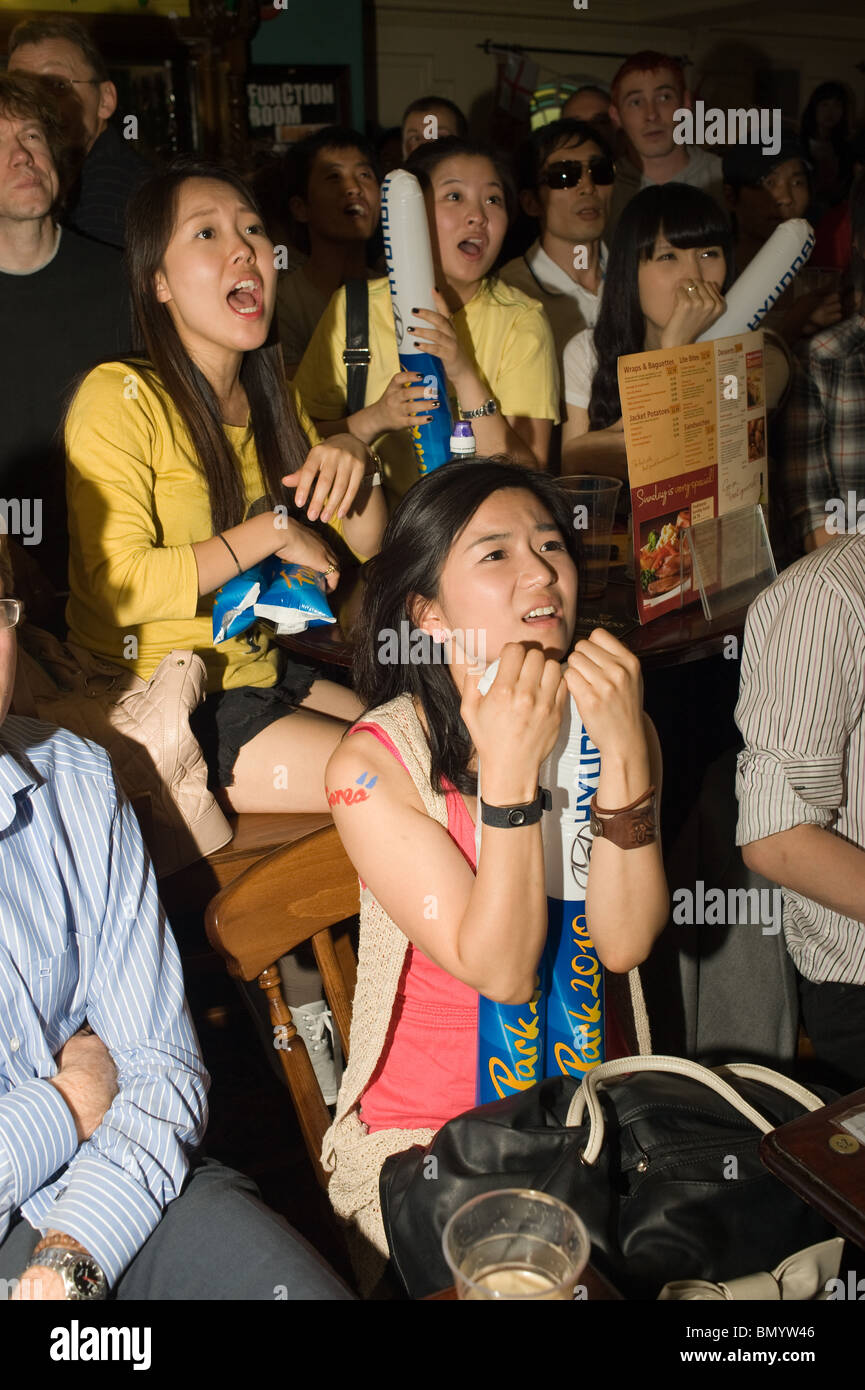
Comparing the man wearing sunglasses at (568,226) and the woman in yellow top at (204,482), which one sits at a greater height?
the man wearing sunglasses at (568,226)

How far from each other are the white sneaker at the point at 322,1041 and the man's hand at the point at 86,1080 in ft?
2.29

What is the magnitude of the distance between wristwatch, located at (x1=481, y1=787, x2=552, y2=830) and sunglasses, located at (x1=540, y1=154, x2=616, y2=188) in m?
2.42

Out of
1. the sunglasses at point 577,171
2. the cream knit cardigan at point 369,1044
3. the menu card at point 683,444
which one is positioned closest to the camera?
the cream knit cardigan at point 369,1044

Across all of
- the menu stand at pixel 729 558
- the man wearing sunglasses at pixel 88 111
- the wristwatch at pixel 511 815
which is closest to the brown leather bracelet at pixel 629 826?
the wristwatch at pixel 511 815

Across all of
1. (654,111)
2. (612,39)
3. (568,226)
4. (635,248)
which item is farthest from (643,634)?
(612,39)

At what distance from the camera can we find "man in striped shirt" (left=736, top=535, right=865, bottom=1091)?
60.8 inches

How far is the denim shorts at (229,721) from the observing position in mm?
2123

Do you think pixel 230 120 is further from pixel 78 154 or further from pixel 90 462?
pixel 90 462

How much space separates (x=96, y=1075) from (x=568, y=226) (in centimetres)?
266

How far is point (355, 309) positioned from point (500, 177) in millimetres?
460

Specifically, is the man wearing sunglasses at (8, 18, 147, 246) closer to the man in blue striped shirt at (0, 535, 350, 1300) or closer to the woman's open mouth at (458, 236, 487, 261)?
the woman's open mouth at (458, 236, 487, 261)

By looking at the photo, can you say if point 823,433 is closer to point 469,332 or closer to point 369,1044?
point 469,332

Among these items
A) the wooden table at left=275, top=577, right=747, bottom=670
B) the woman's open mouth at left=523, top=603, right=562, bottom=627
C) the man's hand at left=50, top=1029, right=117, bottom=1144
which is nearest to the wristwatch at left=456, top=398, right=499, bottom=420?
the wooden table at left=275, top=577, right=747, bottom=670

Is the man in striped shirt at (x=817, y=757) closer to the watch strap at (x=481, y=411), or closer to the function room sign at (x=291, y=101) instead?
the watch strap at (x=481, y=411)
